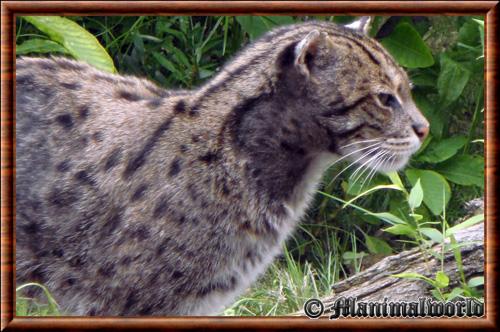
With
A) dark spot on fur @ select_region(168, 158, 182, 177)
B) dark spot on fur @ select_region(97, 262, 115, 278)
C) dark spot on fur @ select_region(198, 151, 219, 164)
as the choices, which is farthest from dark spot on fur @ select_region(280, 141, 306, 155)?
dark spot on fur @ select_region(97, 262, 115, 278)

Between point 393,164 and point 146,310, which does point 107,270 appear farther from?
point 393,164

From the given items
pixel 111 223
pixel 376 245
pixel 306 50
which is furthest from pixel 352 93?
pixel 376 245

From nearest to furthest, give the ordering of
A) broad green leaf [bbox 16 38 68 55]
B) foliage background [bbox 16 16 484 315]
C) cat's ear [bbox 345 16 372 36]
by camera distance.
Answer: cat's ear [bbox 345 16 372 36] < broad green leaf [bbox 16 38 68 55] < foliage background [bbox 16 16 484 315]

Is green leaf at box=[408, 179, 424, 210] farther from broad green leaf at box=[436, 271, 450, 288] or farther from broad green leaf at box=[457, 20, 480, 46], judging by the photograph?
broad green leaf at box=[457, 20, 480, 46]

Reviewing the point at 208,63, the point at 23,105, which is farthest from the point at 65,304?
the point at 208,63

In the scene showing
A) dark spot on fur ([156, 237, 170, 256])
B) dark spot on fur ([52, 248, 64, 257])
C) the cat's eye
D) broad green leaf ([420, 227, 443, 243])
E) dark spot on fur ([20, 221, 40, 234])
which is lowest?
dark spot on fur ([52, 248, 64, 257])

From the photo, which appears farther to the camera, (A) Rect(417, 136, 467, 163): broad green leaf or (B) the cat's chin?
(A) Rect(417, 136, 467, 163): broad green leaf
